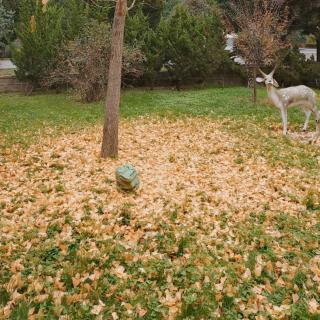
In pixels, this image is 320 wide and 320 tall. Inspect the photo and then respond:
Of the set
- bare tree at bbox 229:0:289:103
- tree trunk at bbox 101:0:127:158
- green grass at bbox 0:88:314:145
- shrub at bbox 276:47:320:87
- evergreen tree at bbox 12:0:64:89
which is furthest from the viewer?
shrub at bbox 276:47:320:87

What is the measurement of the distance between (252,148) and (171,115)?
5.11 meters

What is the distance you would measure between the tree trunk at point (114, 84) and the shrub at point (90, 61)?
7865 mm

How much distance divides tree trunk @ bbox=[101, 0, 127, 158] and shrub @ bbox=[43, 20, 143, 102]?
25.8ft

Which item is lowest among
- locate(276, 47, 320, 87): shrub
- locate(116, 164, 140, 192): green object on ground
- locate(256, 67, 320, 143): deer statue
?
locate(116, 164, 140, 192): green object on ground

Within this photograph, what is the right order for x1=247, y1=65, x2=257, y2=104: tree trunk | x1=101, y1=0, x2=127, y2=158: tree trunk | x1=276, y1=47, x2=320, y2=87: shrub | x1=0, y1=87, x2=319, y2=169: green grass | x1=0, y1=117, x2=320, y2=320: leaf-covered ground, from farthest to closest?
1. x1=276, y1=47, x2=320, y2=87: shrub
2. x1=247, y1=65, x2=257, y2=104: tree trunk
3. x1=0, y1=87, x2=319, y2=169: green grass
4. x1=101, y1=0, x2=127, y2=158: tree trunk
5. x1=0, y1=117, x2=320, y2=320: leaf-covered ground

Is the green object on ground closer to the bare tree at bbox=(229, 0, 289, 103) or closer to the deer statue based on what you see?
the deer statue

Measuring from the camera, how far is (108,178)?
26.5ft

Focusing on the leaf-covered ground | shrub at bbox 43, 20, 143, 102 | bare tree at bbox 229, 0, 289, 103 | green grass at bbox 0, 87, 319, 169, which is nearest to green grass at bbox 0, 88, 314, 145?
green grass at bbox 0, 87, 319, 169

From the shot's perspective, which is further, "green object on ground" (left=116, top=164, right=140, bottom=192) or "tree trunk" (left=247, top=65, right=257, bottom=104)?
"tree trunk" (left=247, top=65, right=257, bottom=104)

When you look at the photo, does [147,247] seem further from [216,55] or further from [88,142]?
[216,55]

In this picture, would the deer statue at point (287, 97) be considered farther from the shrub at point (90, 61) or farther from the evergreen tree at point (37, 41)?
the evergreen tree at point (37, 41)

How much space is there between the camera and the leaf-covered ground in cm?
440

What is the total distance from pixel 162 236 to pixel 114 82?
4.72 m

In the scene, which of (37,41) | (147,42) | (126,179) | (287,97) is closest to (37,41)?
(37,41)
